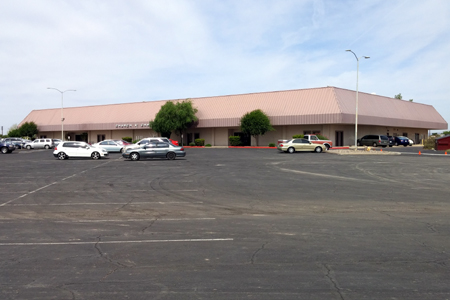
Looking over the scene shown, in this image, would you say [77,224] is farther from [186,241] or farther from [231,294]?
[231,294]

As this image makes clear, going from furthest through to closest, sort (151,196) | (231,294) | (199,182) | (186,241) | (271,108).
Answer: (271,108), (199,182), (151,196), (186,241), (231,294)

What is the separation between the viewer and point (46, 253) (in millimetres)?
6656

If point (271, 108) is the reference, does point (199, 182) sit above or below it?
below

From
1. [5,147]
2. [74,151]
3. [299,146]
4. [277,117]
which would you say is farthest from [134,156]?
[277,117]

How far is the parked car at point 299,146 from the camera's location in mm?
40500

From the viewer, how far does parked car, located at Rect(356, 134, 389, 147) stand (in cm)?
5434

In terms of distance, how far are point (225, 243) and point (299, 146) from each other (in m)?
34.6

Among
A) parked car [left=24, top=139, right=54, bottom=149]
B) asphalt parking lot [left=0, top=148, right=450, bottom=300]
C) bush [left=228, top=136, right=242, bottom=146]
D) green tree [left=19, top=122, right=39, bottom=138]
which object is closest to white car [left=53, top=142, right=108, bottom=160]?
asphalt parking lot [left=0, top=148, right=450, bottom=300]

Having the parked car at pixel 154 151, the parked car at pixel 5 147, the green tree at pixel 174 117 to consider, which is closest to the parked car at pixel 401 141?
the green tree at pixel 174 117

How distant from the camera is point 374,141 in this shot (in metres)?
54.8

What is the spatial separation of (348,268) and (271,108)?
2080 inches

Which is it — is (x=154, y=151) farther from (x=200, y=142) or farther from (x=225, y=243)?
Result: (x=200, y=142)

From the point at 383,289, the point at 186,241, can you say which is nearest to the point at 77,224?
the point at 186,241

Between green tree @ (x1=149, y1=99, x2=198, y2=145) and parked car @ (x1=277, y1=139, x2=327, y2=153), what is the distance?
24.7 m
